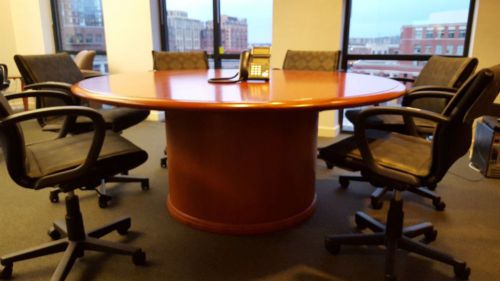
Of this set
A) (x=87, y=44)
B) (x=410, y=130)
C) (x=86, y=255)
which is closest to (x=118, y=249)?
(x=86, y=255)

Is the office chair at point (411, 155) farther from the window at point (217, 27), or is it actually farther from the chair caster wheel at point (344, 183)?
the window at point (217, 27)

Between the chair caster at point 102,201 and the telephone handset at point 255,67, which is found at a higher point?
the telephone handset at point 255,67

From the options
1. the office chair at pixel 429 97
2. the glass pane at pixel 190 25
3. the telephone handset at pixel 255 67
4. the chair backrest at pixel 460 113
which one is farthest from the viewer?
the glass pane at pixel 190 25

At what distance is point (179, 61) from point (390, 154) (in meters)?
2.27

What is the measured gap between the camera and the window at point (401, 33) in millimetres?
3553

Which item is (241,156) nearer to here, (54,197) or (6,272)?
(6,272)

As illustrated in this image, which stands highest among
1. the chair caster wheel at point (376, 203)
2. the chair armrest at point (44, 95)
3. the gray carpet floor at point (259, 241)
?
the chair armrest at point (44, 95)

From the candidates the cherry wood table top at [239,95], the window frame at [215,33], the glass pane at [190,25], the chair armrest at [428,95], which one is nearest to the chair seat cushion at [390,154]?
the cherry wood table top at [239,95]

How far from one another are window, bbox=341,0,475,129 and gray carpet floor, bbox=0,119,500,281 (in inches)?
62.0

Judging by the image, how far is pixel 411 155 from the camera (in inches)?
60.2

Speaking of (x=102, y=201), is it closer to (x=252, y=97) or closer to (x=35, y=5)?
(x=252, y=97)

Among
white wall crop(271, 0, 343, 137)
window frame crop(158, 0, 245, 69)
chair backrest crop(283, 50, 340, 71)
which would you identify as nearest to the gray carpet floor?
chair backrest crop(283, 50, 340, 71)

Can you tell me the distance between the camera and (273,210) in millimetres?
→ 1949

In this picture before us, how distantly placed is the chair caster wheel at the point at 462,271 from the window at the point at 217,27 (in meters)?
3.27
